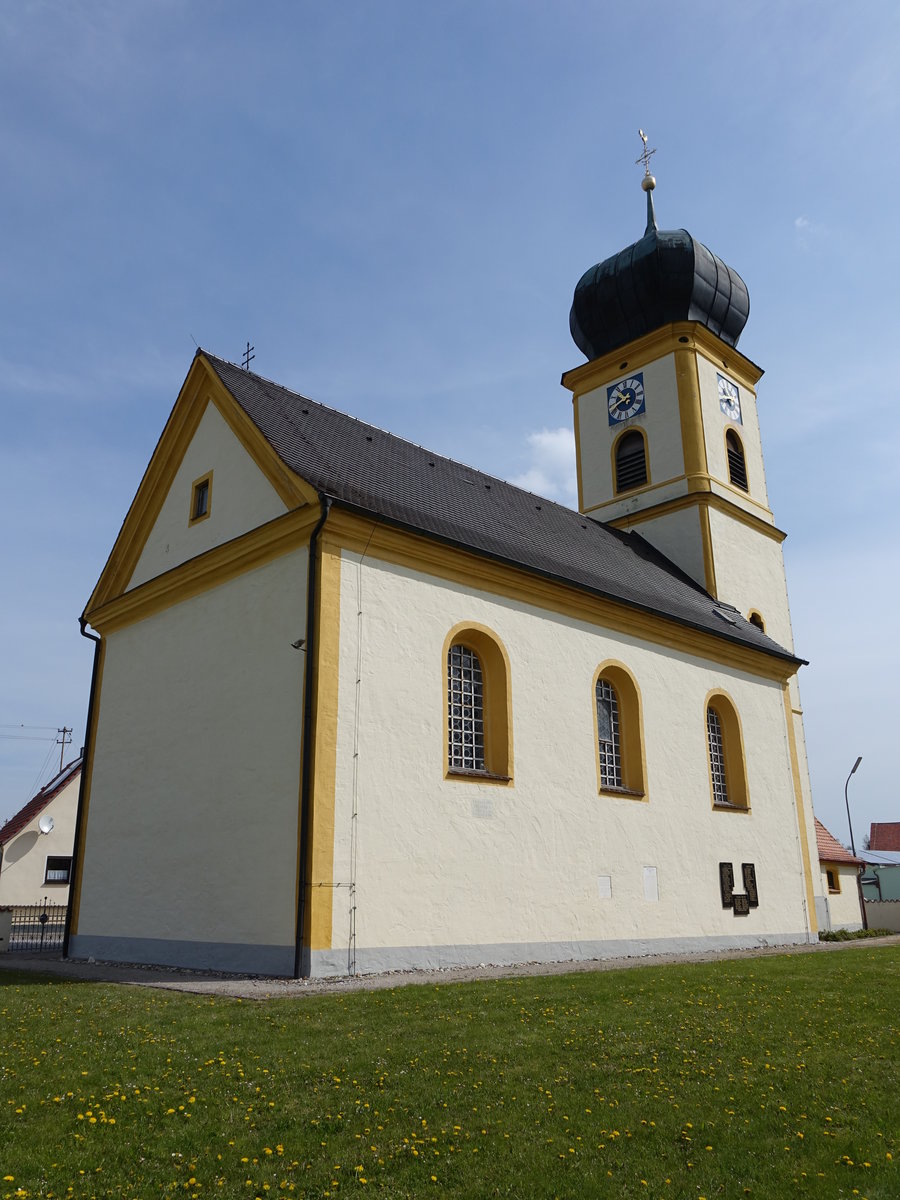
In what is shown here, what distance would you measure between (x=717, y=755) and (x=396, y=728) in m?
10.1

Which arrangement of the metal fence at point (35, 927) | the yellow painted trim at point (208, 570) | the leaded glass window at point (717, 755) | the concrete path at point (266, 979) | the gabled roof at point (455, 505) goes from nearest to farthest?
1. the concrete path at point (266, 979)
2. the yellow painted trim at point (208, 570)
3. the gabled roof at point (455, 505)
4. the leaded glass window at point (717, 755)
5. the metal fence at point (35, 927)

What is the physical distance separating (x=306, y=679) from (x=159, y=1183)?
28.2 feet

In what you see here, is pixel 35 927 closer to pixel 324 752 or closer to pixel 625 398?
pixel 324 752

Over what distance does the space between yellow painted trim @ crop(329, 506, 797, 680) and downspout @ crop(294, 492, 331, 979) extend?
402 millimetres

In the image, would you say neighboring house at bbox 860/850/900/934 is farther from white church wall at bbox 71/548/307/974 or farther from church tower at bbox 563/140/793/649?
white church wall at bbox 71/548/307/974

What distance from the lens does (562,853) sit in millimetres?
15570

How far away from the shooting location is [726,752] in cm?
2127

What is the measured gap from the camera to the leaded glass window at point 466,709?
1489 centimetres

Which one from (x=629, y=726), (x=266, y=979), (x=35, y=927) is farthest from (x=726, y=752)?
(x=35, y=927)

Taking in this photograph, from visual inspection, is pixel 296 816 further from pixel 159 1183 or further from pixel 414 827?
pixel 159 1183

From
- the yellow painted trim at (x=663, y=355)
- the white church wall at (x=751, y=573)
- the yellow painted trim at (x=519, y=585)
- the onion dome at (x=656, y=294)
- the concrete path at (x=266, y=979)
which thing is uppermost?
the onion dome at (x=656, y=294)

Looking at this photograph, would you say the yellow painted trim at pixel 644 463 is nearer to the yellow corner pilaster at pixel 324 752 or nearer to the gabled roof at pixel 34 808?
the yellow corner pilaster at pixel 324 752

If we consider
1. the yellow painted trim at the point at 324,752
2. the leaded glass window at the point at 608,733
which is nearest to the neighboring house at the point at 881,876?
the leaded glass window at the point at 608,733

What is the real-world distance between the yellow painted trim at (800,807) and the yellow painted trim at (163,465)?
47.3 feet
